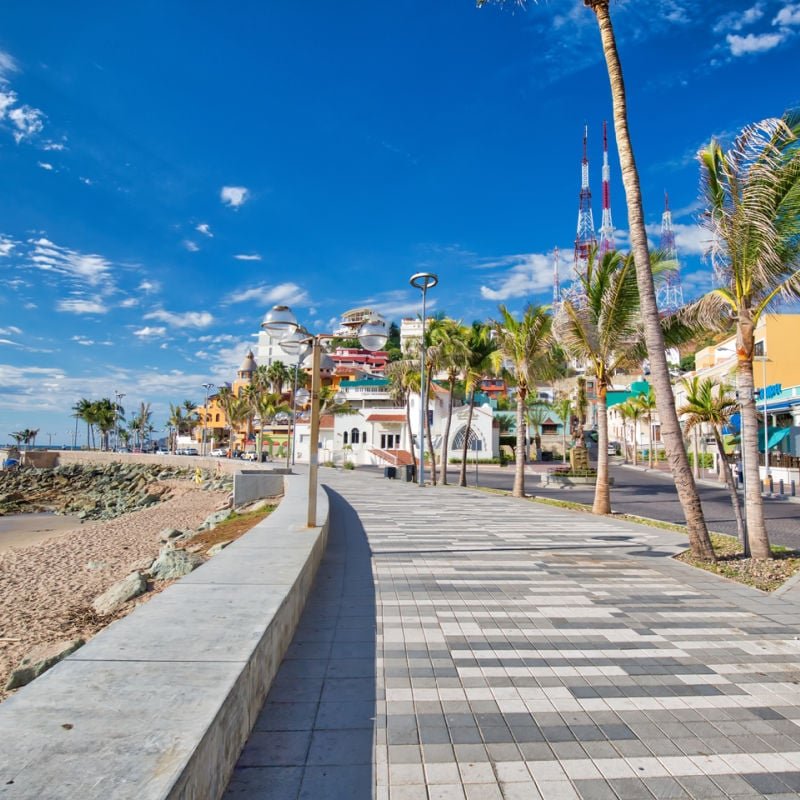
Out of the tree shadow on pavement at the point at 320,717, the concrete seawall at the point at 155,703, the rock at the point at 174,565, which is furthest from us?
the rock at the point at 174,565

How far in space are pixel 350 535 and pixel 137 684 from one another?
28.3 ft

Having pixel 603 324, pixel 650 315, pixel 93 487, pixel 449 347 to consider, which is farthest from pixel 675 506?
pixel 93 487

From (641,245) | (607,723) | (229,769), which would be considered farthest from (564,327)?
(229,769)

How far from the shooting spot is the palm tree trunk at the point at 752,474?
871 cm

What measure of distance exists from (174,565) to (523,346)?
549 inches

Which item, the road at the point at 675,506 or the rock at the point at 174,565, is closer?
the rock at the point at 174,565

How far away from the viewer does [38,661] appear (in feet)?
21.3

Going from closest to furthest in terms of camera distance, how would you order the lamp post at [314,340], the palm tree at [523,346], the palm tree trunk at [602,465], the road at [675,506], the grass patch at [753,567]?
the grass patch at [753,567] < the lamp post at [314,340] < the road at [675,506] < the palm tree trunk at [602,465] < the palm tree at [523,346]

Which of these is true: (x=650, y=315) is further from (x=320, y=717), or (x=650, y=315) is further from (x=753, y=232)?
(x=320, y=717)

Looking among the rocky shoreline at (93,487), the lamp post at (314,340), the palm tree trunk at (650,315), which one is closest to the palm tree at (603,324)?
the palm tree trunk at (650,315)

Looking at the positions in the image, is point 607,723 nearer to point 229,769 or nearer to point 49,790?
point 229,769

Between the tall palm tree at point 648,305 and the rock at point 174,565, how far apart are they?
27.5 feet

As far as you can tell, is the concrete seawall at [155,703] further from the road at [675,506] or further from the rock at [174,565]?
the road at [675,506]

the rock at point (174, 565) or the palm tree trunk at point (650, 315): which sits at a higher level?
the palm tree trunk at point (650, 315)
